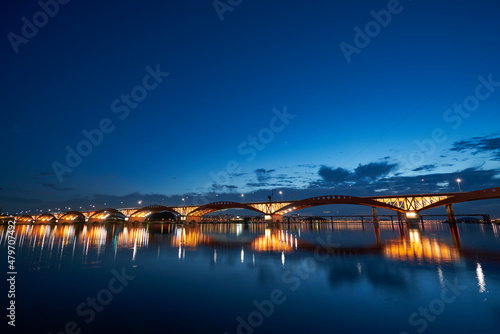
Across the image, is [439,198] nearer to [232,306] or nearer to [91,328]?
[232,306]

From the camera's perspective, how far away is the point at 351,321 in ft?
26.8

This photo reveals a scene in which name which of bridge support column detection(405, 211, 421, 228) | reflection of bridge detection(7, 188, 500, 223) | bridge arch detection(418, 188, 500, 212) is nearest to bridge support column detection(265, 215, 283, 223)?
reflection of bridge detection(7, 188, 500, 223)

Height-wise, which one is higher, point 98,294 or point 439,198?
point 439,198

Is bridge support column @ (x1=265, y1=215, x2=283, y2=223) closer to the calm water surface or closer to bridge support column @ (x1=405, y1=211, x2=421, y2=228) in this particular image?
bridge support column @ (x1=405, y1=211, x2=421, y2=228)

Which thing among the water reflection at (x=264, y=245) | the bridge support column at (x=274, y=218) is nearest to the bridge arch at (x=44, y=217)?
the water reflection at (x=264, y=245)

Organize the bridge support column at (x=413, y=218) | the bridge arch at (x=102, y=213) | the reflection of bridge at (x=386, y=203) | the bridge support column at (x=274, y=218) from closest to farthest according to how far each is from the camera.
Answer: the reflection of bridge at (x=386, y=203), the bridge support column at (x=413, y=218), the bridge support column at (x=274, y=218), the bridge arch at (x=102, y=213)

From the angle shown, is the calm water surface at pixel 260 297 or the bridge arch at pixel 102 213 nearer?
the calm water surface at pixel 260 297

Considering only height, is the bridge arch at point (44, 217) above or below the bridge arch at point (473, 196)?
below

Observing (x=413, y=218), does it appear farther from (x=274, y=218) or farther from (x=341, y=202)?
(x=274, y=218)

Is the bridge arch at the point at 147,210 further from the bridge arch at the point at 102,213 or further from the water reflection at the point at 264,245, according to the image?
the water reflection at the point at 264,245

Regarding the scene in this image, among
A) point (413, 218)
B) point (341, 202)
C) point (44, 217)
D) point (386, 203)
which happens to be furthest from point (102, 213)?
point (413, 218)

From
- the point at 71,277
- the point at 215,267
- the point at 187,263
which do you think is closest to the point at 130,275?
the point at 71,277

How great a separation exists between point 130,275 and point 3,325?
23.3 feet

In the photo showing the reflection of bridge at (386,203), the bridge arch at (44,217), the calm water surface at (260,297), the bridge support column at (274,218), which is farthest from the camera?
the bridge arch at (44,217)
